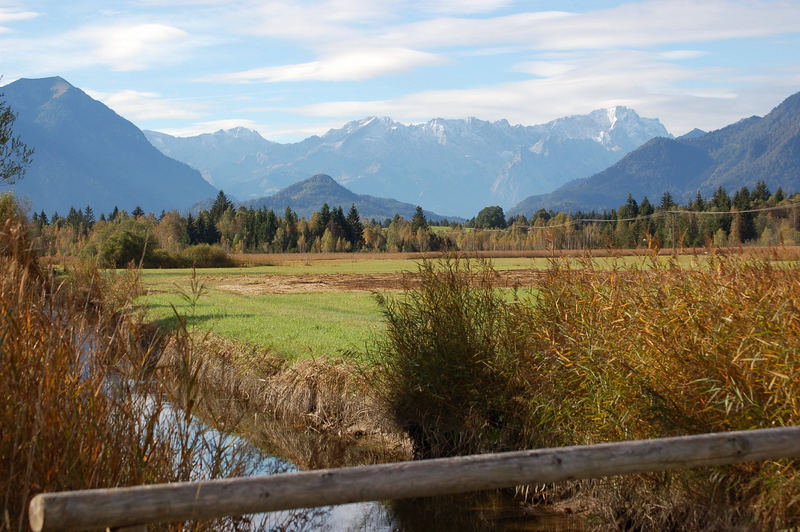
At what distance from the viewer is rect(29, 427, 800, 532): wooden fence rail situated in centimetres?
345

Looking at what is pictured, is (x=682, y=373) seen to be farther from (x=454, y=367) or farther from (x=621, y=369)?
(x=454, y=367)

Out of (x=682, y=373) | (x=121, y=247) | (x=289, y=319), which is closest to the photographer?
(x=682, y=373)

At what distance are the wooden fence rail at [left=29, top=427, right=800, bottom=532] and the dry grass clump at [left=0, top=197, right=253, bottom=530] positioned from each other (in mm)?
712

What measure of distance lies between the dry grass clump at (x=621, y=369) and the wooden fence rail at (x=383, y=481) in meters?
2.23

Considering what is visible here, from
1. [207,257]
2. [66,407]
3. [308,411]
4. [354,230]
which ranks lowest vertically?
[308,411]

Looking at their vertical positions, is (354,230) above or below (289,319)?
above

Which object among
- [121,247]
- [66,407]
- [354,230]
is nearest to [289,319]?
[66,407]

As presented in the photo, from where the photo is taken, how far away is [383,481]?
3.92 meters

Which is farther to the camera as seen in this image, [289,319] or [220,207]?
[220,207]

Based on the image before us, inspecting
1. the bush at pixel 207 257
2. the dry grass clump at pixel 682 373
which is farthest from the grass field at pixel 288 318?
the bush at pixel 207 257

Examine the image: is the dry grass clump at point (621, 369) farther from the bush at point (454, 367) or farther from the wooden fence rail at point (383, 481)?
the wooden fence rail at point (383, 481)

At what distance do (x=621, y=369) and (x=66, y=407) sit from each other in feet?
19.2

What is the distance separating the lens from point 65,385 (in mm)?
4922

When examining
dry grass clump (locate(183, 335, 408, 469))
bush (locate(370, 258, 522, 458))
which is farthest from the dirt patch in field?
bush (locate(370, 258, 522, 458))
